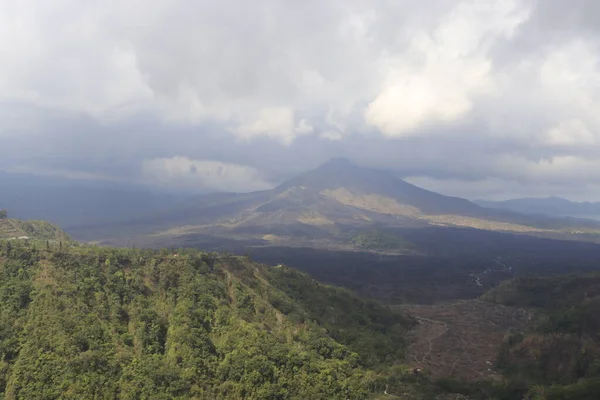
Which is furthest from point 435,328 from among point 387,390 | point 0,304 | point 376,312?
point 0,304

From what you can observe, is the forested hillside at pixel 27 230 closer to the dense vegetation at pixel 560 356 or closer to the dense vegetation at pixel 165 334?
the dense vegetation at pixel 165 334

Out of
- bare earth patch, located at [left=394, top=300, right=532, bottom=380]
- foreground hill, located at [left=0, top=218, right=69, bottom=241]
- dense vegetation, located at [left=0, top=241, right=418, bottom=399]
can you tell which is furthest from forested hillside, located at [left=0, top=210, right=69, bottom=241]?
bare earth patch, located at [left=394, top=300, right=532, bottom=380]

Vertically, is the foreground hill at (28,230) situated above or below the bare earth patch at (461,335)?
above

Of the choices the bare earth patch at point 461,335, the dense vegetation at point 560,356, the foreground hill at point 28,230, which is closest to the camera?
the dense vegetation at point 560,356

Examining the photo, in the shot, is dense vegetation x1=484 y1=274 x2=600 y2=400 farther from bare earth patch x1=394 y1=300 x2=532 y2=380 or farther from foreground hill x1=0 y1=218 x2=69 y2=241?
foreground hill x1=0 y1=218 x2=69 y2=241

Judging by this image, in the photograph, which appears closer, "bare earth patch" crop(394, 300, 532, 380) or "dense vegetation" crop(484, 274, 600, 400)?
"dense vegetation" crop(484, 274, 600, 400)

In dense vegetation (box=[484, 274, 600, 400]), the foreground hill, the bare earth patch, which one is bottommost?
the bare earth patch

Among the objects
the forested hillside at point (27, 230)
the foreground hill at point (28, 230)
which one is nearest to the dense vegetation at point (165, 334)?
the foreground hill at point (28, 230)
